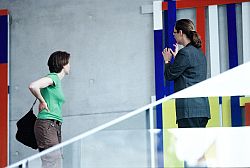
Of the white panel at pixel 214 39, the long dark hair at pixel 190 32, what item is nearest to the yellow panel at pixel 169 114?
the long dark hair at pixel 190 32

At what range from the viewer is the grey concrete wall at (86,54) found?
23.2ft

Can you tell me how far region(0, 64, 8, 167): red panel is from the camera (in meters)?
7.26

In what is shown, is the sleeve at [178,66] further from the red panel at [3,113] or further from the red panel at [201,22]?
the red panel at [3,113]

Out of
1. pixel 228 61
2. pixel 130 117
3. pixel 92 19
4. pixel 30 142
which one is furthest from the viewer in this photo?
pixel 92 19

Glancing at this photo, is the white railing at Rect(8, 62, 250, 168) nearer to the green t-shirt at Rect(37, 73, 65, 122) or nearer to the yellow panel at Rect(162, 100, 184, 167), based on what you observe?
the yellow panel at Rect(162, 100, 184, 167)

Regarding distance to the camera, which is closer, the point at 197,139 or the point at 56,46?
the point at 197,139

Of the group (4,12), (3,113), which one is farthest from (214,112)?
(4,12)

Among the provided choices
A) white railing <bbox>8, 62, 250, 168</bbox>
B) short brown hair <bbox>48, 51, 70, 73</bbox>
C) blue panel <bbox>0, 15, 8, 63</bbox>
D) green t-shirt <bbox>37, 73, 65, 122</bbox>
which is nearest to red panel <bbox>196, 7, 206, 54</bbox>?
blue panel <bbox>0, 15, 8, 63</bbox>

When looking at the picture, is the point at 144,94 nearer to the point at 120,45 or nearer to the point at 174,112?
the point at 120,45

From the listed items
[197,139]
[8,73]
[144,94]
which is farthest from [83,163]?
[8,73]

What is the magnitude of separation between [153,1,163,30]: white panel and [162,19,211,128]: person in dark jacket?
2255 mm

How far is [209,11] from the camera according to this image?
6.88m

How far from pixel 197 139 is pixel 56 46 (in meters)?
3.39

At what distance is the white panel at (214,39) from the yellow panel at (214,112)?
8.05 feet
